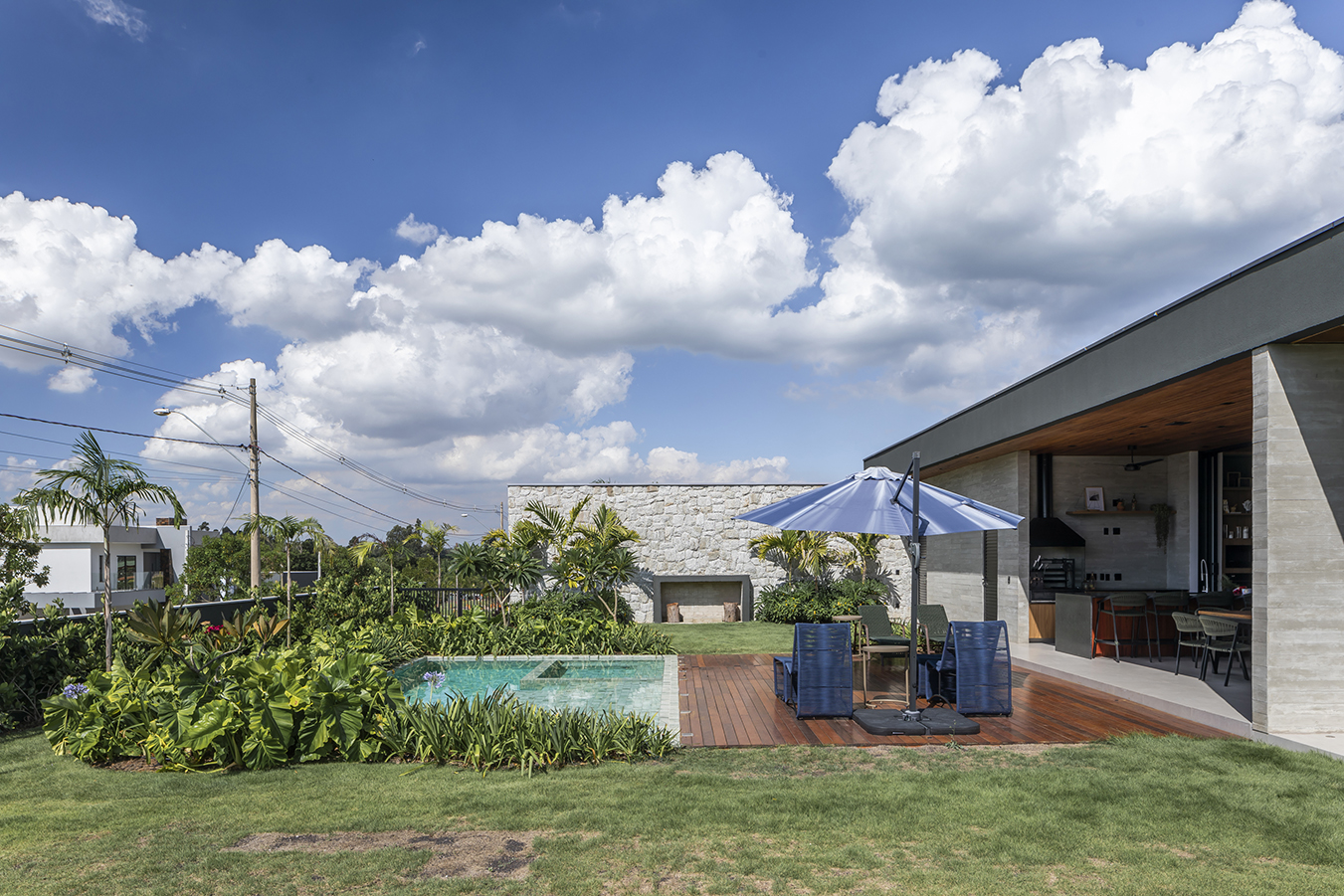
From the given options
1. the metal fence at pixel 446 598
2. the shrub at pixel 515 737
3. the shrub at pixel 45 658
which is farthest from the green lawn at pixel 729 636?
the shrub at pixel 45 658

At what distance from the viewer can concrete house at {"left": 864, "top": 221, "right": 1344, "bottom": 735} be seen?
5945 millimetres

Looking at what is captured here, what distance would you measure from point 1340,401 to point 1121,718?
3.36 m

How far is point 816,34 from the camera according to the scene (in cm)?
1033

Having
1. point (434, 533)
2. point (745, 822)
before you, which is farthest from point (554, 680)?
point (434, 533)

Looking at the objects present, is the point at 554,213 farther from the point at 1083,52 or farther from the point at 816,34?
the point at 1083,52

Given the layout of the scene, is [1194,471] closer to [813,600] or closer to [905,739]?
[813,600]

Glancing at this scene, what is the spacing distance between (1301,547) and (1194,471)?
22.9ft

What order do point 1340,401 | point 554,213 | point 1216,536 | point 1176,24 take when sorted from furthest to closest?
1. point 554,213
2. point 1216,536
3. point 1176,24
4. point 1340,401

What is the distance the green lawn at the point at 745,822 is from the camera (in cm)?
352

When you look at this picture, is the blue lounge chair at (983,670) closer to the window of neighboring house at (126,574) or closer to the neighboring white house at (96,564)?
the neighboring white house at (96,564)

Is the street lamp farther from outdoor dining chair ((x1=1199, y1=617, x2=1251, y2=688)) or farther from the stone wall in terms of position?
outdoor dining chair ((x1=1199, y1=617, x2=1251, y2=688))

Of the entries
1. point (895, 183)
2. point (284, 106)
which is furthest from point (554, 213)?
point (895, 183)

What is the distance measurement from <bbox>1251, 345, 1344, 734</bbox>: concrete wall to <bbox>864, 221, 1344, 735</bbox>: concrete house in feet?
0.04

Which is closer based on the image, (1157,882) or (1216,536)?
(1157,882)
